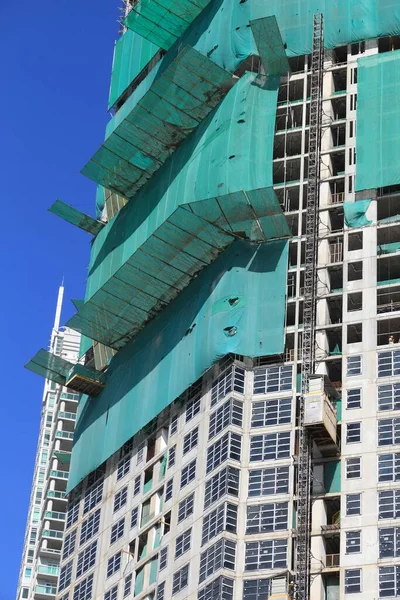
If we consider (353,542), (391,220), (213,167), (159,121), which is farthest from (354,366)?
(159,121)

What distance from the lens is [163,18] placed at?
128m

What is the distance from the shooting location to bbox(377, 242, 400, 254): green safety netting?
107688 millimetres


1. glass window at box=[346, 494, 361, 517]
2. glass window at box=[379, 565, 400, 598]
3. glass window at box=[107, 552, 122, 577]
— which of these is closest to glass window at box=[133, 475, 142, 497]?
glass window at box=[107, 552, 122, 577]

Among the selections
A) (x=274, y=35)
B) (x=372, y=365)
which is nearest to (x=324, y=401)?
(x=372, y=365)

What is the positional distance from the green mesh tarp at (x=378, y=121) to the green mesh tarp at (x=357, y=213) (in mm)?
1082

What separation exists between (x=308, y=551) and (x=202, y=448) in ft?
41.4

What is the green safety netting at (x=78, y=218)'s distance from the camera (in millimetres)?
137250

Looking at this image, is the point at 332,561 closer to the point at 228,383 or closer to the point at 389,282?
the point at 228,383

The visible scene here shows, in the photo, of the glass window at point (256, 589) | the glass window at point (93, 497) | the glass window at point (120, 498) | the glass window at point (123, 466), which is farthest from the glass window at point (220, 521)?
the glass window at point (93, 497)

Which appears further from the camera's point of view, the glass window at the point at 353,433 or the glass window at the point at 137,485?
the glass window at the point at 137,485

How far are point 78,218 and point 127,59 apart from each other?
15.7 m

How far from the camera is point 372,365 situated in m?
104

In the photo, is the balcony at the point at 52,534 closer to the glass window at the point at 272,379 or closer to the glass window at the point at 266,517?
the glass window at the point at 272,379

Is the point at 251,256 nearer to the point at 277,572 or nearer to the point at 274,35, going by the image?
the point at 274,35
